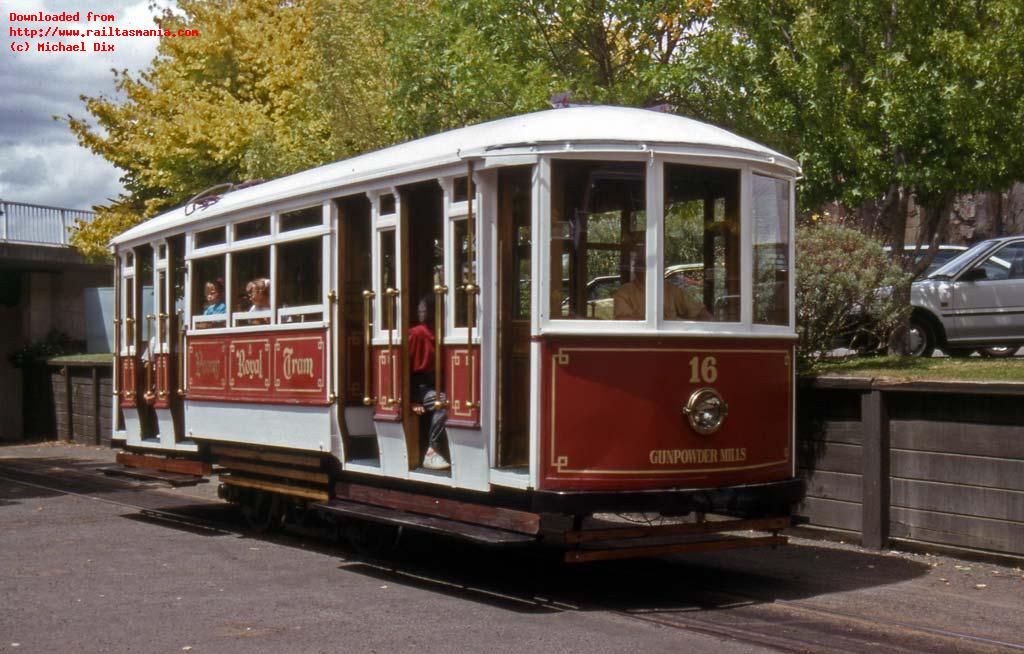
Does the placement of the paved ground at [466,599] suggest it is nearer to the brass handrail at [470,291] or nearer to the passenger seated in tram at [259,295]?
the brass handrail at [470,291]

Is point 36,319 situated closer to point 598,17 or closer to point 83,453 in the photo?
point 83,453

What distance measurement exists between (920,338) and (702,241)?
833 cm

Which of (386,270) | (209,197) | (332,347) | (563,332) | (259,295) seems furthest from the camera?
(209,197)

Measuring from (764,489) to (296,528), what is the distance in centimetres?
537

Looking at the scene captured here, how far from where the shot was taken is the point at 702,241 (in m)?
8.87

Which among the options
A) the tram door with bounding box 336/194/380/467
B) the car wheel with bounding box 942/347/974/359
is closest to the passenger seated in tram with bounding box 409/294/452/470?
the tram door with bounding box 336/194/380/467

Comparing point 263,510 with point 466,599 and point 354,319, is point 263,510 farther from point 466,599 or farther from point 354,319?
point 466,599

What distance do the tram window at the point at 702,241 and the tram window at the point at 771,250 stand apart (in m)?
0.18

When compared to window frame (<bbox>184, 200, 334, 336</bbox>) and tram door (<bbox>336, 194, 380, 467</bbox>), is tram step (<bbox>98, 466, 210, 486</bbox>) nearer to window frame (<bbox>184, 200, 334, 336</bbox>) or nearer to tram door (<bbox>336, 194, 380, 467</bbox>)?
window frame (<bbox>184, 200, 334, 336</bbox>)

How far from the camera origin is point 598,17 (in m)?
16.3

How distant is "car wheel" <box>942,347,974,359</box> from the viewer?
16.2 metres

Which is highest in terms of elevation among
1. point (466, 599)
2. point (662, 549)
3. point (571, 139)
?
point (571, 139)

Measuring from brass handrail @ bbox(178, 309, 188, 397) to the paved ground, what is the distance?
177 centimetres

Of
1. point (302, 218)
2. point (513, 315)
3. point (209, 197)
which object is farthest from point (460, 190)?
point (209, 197)
